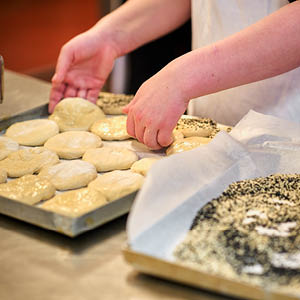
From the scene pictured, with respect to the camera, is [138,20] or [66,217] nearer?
[66,217]

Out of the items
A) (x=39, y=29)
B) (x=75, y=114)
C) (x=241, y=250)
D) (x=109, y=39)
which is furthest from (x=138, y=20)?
(x=39, y=29)

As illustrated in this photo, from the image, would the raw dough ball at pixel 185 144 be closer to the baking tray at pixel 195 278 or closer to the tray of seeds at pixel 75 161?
the tray of seeds at pixel 75 161

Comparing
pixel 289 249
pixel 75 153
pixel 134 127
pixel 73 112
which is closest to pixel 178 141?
pixel 134 127

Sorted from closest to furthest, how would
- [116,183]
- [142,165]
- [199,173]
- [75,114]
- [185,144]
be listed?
[199,173], [116,183], [142,165], [185,144], [75,114]

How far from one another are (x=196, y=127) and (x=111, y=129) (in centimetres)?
29

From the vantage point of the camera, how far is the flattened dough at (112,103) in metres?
1.97

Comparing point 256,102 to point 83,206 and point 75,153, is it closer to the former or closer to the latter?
point 75,153

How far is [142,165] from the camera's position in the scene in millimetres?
1482

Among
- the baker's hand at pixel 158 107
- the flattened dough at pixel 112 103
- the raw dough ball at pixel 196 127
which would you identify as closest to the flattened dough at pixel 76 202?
the baker's hand at pixel 158 107

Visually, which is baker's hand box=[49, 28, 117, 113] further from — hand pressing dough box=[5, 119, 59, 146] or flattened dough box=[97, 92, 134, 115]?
hand pressing dough box=[5, 119, 59, 146]

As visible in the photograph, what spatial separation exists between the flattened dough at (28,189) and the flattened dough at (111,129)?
410 millimetres

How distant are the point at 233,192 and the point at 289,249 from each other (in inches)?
10.0

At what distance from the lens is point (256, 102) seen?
1.80 m

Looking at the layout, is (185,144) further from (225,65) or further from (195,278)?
(195,278)
